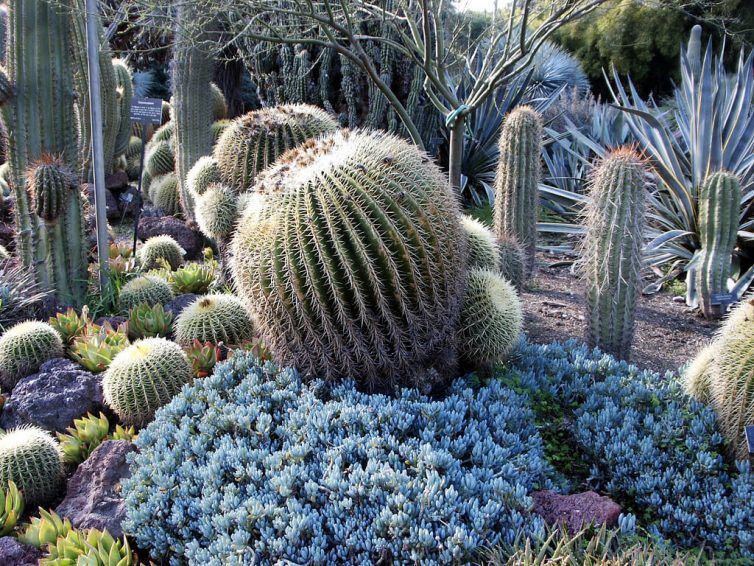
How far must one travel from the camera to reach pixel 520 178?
5332mm

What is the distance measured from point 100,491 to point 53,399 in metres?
1.01

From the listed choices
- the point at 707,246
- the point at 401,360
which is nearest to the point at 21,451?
the point at 401,360

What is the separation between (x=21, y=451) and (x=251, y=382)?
1132mm

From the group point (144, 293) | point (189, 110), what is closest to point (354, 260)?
point (144, 293)

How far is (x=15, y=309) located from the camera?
459cm

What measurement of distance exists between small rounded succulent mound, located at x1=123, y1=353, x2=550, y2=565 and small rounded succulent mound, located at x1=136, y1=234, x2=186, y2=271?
3.07 meters

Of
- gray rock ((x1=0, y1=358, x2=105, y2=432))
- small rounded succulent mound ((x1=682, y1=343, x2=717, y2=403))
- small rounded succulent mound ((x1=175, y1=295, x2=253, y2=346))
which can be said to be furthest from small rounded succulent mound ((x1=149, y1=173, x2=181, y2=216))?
small rounded succulent mound ((x1=682, y1=343, x2=717, y2=403))

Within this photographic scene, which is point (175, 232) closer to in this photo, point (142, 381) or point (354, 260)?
point (142, 381)

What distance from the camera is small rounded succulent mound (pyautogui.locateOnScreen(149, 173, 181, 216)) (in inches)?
321

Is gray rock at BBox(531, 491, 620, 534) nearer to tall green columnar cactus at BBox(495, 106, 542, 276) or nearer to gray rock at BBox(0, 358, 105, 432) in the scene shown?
gray rock at BBox(0, 358, 105, 432)

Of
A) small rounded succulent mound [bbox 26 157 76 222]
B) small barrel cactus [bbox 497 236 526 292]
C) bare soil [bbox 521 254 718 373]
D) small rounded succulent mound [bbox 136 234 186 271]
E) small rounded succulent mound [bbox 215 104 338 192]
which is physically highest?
small rounded succulent mound [bbox 215 104 338 192]

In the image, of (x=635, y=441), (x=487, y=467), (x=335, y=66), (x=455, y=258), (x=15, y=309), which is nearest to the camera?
(x=487, y=467)

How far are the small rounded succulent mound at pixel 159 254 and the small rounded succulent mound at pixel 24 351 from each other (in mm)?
1765

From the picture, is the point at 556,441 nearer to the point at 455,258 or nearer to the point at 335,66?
the point at 455,258
